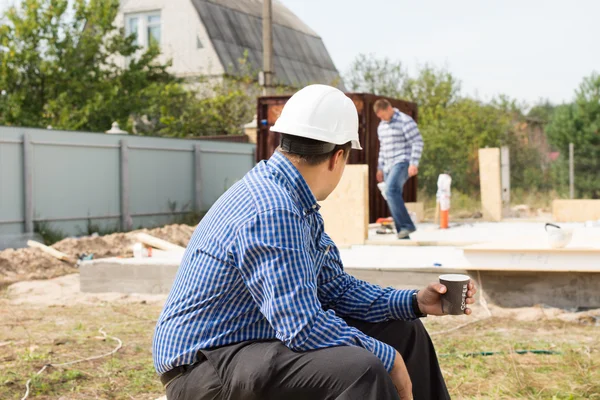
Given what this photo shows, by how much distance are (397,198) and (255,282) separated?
803 centimetres

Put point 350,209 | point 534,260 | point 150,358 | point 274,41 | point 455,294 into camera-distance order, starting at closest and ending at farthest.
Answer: point 455,294 → point 150,358 → point 534,260 → point 350,209 → point 274,41

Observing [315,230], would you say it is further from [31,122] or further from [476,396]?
[31,122]

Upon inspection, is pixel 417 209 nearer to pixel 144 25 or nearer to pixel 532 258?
pixel 532 258

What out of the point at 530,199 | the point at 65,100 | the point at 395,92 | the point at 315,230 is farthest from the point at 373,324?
the point at 395,92

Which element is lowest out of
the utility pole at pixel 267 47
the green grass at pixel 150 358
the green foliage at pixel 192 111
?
the green grass at pixel 150 358

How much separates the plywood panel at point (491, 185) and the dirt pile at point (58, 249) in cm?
564

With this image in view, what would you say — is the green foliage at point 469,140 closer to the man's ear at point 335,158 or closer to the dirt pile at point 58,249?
the dirt pile at point 58,249

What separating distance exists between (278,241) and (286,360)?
37cm

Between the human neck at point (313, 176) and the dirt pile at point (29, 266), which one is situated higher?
the human neck at point (313, 176)

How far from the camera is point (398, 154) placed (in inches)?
411

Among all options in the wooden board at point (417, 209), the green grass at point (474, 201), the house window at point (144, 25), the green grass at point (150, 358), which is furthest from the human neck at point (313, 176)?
the house window at point (144, 25)

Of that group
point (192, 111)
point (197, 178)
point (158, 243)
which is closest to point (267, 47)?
point (197, 178)

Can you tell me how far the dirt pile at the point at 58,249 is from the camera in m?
10.0

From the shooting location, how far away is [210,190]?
17.8m
